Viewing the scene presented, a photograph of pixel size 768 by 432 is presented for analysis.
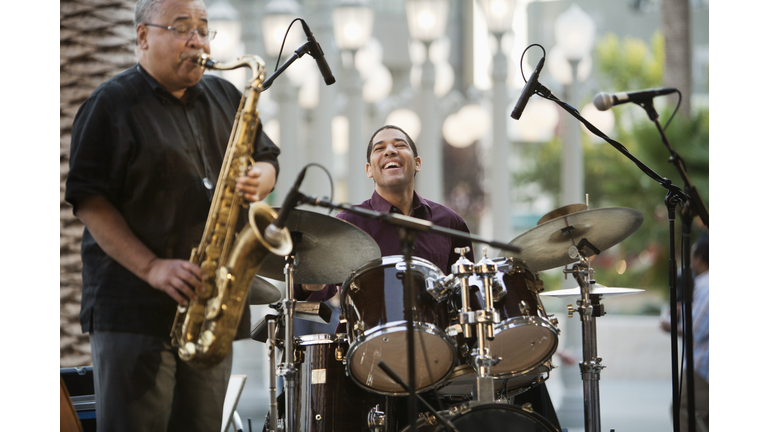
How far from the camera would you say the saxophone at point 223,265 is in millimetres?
A: 2801

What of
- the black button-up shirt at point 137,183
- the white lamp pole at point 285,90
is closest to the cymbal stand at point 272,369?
the black button-up shirt at point 137,183

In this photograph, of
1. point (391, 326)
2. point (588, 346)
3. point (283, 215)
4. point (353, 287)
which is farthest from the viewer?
point (588, 346)

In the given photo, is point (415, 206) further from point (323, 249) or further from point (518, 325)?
point (518, 325)

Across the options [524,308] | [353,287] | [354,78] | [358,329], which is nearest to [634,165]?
[354,78]

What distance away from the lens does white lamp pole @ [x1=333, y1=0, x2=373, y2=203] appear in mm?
8281

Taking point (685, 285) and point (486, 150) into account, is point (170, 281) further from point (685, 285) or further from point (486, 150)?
point (486, 150)

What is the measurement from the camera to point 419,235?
15.4ft

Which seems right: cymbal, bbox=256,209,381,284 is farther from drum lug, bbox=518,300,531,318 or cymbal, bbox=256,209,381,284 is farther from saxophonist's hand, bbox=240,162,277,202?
drum lug, bbox=518,300,531,318

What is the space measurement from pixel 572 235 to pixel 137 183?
8.03 ft

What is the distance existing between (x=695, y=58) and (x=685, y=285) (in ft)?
77.6

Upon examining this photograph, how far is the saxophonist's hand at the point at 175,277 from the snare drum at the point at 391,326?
3.27 feet

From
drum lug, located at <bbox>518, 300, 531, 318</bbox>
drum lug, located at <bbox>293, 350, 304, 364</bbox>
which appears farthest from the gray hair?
drum lug, located at <bbox>518, 300, 531, 318</bbox>

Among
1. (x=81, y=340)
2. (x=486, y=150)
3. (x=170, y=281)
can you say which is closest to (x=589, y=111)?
(x=81, y=340)

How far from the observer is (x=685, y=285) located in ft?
9.59
